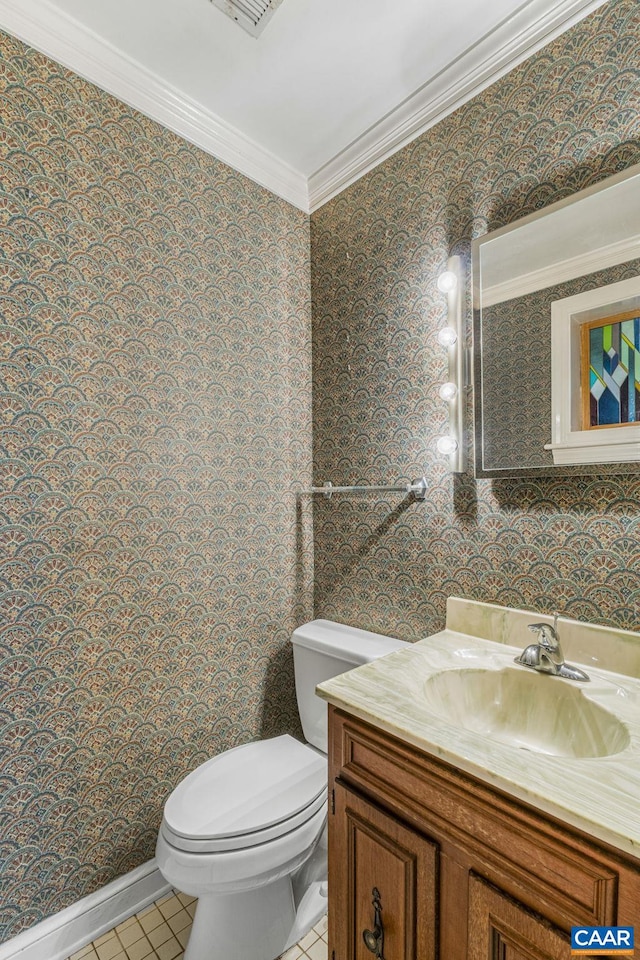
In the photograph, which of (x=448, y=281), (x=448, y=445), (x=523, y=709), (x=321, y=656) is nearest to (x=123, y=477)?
(x=321, y=656)

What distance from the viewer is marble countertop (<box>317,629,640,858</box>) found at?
0.61 m

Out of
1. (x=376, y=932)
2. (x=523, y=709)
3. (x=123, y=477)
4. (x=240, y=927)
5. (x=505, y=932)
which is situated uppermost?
(x=123, y=477)

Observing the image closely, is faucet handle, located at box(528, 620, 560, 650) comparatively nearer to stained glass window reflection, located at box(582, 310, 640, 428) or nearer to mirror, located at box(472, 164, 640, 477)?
mirror, located at box(472, 164, 640, 477)

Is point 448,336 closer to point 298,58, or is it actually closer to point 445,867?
point 298,58

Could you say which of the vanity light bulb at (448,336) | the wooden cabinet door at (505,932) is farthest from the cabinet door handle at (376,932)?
the vanity light bulb at (448,336)

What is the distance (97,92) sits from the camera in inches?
50.6

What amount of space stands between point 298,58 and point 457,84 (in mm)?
474

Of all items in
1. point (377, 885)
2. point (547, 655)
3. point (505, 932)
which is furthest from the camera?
point (547, 655)

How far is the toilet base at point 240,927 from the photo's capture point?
3.72ft

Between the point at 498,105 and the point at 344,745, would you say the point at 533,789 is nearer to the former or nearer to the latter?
the point at 344,745

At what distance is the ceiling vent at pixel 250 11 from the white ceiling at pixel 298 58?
35 mm

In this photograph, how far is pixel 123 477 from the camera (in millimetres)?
1334

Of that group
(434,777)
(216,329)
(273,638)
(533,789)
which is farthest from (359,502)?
(533,789)

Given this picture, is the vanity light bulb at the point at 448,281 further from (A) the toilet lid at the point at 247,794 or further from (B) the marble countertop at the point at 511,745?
(A) the toilet lid at the point at 247,794
